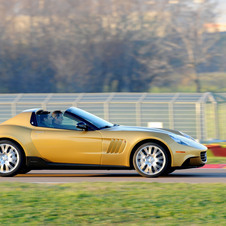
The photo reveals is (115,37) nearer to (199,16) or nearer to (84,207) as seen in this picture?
(199,16)

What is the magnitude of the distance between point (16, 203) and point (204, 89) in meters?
47.2

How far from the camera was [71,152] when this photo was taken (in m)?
9.99

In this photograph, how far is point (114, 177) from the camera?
10.3 m

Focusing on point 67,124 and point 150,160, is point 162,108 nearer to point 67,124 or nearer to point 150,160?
point 67,124

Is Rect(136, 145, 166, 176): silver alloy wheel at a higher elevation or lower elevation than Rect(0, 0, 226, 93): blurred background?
lower

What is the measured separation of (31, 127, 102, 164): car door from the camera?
9.93 metres

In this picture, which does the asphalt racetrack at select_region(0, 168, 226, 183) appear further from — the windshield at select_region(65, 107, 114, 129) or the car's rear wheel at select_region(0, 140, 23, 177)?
the windshield at select_region(65, 107, 114, 129)

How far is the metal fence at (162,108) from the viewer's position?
2247 centimetres

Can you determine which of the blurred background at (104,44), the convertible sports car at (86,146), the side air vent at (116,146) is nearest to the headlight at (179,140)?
the convertible sports car at (86,146)

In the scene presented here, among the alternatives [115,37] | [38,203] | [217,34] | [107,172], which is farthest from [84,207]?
[217,34]

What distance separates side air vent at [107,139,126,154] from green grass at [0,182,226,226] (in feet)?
4.28

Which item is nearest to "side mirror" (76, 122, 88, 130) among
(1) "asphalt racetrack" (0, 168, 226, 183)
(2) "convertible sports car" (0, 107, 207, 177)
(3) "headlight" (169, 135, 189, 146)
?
(2) "convertible sports car" (0, 107, 207, 177)

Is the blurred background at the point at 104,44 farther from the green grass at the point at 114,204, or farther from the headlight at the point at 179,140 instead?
the green grass at the point at 114,204

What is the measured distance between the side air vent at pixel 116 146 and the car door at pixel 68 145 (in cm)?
20
